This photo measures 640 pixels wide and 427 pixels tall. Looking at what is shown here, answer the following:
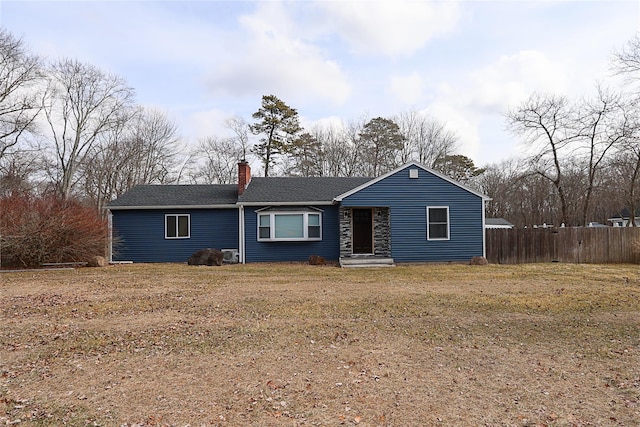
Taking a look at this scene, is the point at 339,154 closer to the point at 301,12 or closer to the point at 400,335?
the point at 301,12

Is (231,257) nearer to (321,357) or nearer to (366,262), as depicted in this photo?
(366,262)

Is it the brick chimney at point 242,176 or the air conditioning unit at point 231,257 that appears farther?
the brick chimney at point 242,176

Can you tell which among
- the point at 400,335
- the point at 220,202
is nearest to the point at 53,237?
the point at 220,202

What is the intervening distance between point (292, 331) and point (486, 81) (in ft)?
47.7

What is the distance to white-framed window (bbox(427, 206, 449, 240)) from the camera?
16281mm

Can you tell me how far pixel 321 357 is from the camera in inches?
203

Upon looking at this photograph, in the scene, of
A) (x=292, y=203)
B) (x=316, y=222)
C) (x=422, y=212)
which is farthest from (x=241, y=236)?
(x=422, y=212)

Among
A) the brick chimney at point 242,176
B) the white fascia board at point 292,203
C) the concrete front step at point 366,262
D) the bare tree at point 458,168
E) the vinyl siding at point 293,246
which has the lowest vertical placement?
the concrete front step at point 366,262

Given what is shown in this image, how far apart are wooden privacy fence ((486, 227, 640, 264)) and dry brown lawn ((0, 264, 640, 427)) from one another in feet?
23.7

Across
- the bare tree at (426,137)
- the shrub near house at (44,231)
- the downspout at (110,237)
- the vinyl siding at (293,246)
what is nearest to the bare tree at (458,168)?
the bare tree at (426,137)

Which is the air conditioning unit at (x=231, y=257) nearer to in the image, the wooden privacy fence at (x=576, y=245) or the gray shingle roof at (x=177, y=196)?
the gray shingle roof at (x=177, y=196)

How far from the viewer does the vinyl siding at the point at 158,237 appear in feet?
57.6

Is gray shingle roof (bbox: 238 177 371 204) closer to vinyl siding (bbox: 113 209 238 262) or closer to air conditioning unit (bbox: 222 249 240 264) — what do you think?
vinyl siding (bbox: 113 209 238 262)

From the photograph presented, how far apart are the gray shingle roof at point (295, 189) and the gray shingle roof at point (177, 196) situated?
1011mm
